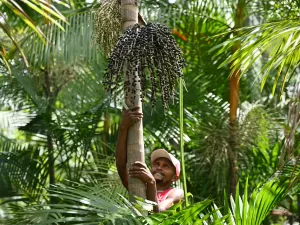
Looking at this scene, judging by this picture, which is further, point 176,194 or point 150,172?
point 176,194

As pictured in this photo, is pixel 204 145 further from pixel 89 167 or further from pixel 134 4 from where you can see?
pixel 134 4

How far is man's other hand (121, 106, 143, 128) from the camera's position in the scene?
607cm

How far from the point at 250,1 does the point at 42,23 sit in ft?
8.11

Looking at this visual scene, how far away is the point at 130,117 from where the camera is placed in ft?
19.9

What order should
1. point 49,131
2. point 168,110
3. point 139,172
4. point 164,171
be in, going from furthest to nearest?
1. point 49,131
2. point 168,110
3. point 164,171
4. point 139,172

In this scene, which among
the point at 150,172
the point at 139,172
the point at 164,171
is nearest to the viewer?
the point at 139,172

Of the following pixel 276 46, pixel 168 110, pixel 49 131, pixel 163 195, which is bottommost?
pixel 163 195

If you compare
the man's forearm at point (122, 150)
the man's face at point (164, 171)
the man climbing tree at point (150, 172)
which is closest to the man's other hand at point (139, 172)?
the man climbing tree at point (150, 172)

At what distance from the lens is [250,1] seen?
11.3m

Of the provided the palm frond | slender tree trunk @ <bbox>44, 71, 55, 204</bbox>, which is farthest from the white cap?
slender tree trunk @ <bbox>44, 71, 55, 204</bbox>

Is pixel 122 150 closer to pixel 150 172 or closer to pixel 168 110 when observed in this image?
pixel 150 172

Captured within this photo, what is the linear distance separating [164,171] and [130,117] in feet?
4.19

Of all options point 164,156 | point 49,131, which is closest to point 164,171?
point 164,156

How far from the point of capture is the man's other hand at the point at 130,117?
19.9 ft
